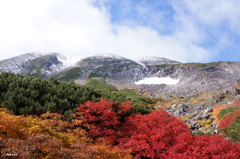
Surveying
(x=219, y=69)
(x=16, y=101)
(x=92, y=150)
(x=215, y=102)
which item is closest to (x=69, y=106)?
(x=16, y=101)

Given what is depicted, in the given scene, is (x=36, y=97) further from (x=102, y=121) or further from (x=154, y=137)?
(x=154, y=137)

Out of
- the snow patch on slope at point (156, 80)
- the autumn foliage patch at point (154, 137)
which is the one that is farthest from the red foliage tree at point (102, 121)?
the snow patch on slope at point (156, 80)

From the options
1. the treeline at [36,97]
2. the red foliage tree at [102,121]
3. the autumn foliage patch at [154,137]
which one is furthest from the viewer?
the treeline at [36,97]

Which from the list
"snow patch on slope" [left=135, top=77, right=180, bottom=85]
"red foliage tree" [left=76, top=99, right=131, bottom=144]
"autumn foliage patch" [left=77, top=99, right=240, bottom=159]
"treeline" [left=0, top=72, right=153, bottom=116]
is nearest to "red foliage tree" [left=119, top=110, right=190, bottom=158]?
"autumn foliage patch" [left=77, top=99, right=240, bottom=159]

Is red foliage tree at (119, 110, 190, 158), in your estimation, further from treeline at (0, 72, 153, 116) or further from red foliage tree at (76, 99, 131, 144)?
treeline at (0, 72, 153, 116)

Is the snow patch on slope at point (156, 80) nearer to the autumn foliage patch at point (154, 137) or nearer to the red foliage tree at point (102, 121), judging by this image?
the autumn foliage patch at point (154, 137)

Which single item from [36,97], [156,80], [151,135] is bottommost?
[151,135]

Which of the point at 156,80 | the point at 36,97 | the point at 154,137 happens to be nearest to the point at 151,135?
the point at 154,137

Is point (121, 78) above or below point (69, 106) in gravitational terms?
above

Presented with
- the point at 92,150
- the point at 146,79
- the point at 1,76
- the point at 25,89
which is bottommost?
the point at 92,150

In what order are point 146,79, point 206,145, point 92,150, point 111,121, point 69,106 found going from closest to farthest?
point 92,150, point 206,145, point 111,121, point 69,106, point 146,79

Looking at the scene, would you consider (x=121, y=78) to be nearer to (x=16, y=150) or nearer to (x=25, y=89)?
(x=25, y=89)

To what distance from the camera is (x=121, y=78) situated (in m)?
189

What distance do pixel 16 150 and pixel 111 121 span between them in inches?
456
